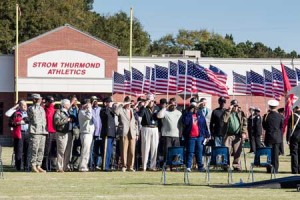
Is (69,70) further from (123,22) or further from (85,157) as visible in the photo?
(123,22)

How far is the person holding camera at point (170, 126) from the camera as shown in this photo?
27.3 meters

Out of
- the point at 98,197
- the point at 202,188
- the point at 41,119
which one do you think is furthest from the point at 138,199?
the point at 41,119

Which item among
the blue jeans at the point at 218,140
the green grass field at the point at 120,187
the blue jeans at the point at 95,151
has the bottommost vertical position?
the green grass field at the point at 120,187

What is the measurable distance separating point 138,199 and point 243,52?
112 metres

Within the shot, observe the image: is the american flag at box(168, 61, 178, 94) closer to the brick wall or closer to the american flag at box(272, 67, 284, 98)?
the american flag at box(272, 67, 284, 98)

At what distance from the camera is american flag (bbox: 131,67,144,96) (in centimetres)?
4634

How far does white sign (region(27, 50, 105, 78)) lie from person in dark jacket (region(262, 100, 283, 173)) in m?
33.5

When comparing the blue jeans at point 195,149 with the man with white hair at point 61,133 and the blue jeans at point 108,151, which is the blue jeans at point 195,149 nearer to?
the blue jeans at point 108,151

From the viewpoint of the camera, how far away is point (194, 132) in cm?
2695

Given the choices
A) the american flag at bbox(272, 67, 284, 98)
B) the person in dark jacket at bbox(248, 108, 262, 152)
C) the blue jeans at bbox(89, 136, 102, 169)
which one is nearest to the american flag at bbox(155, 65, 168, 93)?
the american flag at bbox(272, 67, 284, 98)

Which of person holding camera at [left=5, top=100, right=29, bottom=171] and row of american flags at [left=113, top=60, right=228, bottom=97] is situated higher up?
row of american flags at [left=113, top=60, right=228, bottom=97]

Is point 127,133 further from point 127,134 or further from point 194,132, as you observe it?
point 194,132

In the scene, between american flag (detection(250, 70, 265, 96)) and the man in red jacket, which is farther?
american flag (detection(250, 70, 265, 96))

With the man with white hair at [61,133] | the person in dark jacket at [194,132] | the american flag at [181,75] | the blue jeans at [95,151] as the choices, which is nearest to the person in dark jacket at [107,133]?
the blue jeans at [95,151]
